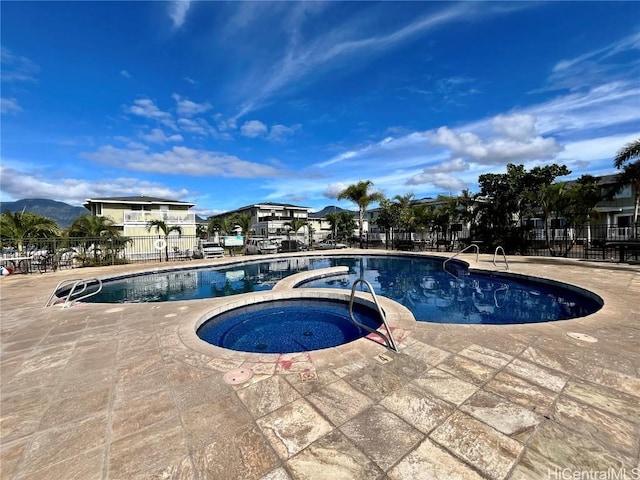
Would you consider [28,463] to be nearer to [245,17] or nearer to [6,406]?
Answer: [6,406]

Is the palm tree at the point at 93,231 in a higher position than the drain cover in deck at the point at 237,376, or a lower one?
higher

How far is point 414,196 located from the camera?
73.6ft

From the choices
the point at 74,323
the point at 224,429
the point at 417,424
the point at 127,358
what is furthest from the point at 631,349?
the point at 74,323

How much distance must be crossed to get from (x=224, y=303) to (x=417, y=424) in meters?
5.06

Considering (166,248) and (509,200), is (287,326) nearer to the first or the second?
(166,248)

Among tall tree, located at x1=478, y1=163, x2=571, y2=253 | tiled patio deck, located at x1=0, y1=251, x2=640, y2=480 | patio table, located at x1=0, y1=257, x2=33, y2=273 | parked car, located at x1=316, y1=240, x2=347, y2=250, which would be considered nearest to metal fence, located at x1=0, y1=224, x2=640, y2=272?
patio table, located at x1=0, y1=257, x2=33, y2=273

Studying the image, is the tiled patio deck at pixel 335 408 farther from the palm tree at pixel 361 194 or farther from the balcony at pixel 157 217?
the balcony at pixel 157 217

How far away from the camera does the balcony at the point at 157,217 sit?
24828 millimetres

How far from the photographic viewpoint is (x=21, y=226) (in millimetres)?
12000

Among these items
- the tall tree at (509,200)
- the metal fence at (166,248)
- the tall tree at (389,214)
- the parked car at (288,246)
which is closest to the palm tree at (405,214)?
the tall tree at (389,214)

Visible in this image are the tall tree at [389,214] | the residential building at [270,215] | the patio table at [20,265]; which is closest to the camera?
the patio table at [20,265]

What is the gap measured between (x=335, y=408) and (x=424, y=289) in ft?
26.5

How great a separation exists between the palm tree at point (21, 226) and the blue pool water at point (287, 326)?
12897 millimetres

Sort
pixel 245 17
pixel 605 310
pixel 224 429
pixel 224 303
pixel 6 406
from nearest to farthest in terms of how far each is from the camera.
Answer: pixel 224 429, pixel 6 406, pixel 605 310, pixel 224 303, pixel 245 17
